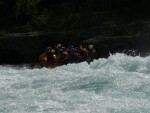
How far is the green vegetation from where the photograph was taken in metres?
25.4

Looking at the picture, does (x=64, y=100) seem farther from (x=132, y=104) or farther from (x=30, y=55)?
(x=30, y=55)

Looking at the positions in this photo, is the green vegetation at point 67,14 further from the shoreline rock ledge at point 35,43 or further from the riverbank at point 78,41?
the shoreline rock ledge at point 35,43

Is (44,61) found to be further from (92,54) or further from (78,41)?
(78,41)

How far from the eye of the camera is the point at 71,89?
47.6 feet

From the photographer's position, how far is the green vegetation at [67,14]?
25.4 metres

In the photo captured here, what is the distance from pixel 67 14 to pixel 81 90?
13106 mm

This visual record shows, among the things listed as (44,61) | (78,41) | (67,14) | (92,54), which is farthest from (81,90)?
(67,14)

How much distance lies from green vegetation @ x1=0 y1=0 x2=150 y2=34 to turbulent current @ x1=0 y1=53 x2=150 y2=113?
6.93m

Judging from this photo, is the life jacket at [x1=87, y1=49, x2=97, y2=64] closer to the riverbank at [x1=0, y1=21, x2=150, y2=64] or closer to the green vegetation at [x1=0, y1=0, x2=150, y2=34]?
the riverbank at [x1=0, y1=21, x2=150, y2=64]

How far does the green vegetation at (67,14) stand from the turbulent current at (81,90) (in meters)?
6.93

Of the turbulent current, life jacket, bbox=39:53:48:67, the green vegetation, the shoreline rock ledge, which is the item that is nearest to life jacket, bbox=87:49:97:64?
the shoreline rock ledge

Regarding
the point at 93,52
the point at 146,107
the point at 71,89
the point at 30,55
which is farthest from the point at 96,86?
the point at 30,55

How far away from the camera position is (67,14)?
87.9ft

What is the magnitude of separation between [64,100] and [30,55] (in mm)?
12314
